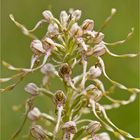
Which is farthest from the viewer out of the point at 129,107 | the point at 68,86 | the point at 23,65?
the point at 23,65

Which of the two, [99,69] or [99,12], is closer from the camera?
[99,69]

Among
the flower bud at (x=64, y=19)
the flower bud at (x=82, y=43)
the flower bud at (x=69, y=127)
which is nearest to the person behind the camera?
the flower bud at (x=69, y=127)

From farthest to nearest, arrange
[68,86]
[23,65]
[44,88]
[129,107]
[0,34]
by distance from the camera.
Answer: [0,34] → [23,65] → [129,107] → [44,88] → [68,86]

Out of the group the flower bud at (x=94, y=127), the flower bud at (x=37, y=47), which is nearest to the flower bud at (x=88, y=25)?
the flower bud at (x=37, y=47)

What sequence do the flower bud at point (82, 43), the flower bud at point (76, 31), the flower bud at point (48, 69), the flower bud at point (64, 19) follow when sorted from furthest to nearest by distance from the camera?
the flower bud at point (48, 69) → the flower bud at point (64, 19) → the flower bud at point (76, 31) → the flower bud at point (82, 43)

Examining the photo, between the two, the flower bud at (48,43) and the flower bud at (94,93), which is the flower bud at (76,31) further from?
the flower bud at (94,93)

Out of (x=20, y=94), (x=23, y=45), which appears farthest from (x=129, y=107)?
(x=23, y=45)

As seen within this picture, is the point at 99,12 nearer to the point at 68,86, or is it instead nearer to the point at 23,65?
the point at 23,65

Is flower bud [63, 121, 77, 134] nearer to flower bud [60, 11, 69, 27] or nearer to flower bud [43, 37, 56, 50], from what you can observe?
flower bud [43, 37, 56, 50]
